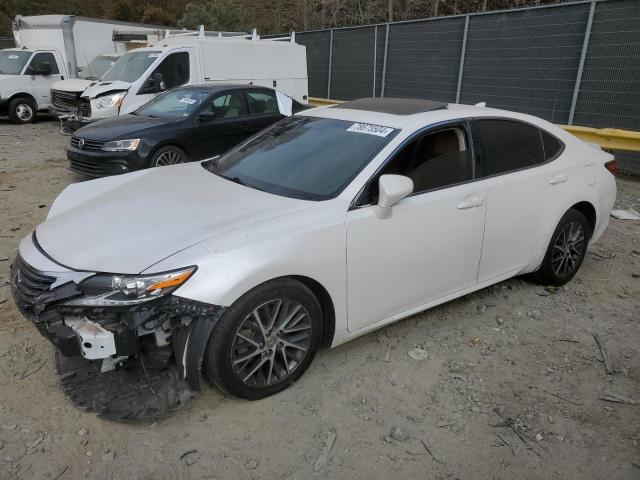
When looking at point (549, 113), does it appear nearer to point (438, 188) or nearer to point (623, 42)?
point (623, 42)

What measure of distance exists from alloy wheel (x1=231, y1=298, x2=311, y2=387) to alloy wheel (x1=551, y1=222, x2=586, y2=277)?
2.47 m

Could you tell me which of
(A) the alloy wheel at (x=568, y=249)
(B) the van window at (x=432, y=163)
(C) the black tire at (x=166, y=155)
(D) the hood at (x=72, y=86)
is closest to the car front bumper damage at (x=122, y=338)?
(B) the van window at (x=432, y=163)

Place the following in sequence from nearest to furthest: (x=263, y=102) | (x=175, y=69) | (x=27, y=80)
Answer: (x=263, y=102)
(x=175, y=69)
(x=27, y=80)

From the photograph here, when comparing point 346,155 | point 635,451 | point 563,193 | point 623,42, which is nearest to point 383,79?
point 623,42

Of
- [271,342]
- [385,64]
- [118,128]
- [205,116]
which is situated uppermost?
[385,64]

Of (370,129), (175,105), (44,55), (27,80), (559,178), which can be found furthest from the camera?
(44,55)

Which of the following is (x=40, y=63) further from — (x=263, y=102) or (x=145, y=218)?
(x=145, y=218)

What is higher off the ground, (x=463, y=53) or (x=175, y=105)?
(x=463, y=53)

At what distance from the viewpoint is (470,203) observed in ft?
11.6

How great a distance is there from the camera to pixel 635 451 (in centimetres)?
270

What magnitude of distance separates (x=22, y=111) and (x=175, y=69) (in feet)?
20.1

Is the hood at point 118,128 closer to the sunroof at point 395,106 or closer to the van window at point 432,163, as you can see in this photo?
the sunroof at point 395,106

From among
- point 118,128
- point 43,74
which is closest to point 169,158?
point 118,128

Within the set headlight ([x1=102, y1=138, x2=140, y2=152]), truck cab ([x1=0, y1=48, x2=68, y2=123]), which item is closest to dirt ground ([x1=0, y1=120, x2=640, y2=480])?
headlight ([x1=102, y1=138, x2=140, y2=152])
